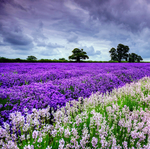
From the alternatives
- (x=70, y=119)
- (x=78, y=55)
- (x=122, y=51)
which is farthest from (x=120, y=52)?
(x=70, y=119)

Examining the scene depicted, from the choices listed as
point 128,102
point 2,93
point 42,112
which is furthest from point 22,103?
point 128,102

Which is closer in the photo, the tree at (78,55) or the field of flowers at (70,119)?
the field of flowers at (70,119)

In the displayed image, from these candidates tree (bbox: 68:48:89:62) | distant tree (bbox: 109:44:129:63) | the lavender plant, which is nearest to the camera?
the lavender plant

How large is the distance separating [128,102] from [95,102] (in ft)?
3.62

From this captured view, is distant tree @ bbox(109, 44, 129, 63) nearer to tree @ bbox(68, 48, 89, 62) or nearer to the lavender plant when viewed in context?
tree @ bbox(68, 48, 89, 62)

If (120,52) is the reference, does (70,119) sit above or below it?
below

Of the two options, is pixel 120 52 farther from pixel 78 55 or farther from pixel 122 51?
pixel 78 55

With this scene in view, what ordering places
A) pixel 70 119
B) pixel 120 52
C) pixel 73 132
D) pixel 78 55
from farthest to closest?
pixel 120 52, pixel 78 55, pixel 70 119, pixel 73 132

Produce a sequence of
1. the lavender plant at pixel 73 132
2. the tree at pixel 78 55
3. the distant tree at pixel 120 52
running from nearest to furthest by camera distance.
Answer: the lavender plant at pixel 73 132 < the tree at pixel 78 55 < the distant tree at pixel 120 52

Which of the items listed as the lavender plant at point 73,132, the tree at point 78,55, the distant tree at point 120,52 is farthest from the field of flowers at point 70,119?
the distant tree at point 120,52

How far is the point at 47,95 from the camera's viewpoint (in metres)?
3.40

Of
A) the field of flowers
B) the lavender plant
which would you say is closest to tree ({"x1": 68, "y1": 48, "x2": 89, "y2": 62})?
the field of flowers

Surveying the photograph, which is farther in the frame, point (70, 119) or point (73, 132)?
point (70, 119)

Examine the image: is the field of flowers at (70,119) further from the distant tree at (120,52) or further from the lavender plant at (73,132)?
the distant tree at (120,52)
